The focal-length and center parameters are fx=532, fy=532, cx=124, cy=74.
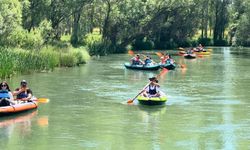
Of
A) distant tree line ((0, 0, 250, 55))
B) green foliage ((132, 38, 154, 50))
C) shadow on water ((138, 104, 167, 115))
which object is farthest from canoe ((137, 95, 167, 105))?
green foliage ((132, 38, 154, 50))

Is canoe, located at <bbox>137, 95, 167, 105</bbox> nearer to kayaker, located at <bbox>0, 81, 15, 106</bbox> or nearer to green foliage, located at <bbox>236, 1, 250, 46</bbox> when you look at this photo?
kayaker, located at <bbox>0, 81, 15, 106</bbox>

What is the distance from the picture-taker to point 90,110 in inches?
826

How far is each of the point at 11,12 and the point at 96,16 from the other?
32503mm

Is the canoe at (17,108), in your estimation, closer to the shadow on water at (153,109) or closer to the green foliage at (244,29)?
the shadow on water at (153,109)

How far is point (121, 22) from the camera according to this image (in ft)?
214

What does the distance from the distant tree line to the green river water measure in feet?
29.8

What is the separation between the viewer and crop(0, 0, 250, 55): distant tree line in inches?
1603

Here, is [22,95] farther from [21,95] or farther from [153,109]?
[153,109]

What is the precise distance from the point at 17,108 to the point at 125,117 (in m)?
3.90

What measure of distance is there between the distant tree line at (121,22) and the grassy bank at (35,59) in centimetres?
234

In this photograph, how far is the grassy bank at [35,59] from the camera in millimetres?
29906

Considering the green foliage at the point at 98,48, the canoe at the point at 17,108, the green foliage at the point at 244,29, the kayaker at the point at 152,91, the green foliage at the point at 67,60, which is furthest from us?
the green foliage at the point at 244,29

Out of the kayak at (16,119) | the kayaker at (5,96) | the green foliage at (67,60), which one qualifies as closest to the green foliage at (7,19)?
the green foliage at (67,60)

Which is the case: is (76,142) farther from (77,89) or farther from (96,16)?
(96,16)
